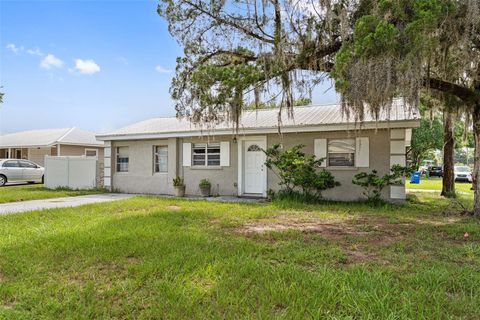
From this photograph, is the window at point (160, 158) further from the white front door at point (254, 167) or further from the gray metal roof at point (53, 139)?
the gray metal roof at point (53, 139)

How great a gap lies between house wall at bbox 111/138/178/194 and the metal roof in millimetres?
557

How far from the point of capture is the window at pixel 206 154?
40.6 ft

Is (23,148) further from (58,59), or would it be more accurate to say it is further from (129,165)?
(129,165)

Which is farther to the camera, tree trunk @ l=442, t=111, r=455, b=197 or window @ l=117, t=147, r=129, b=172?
window @ l=117, t=147, r=129, b=172

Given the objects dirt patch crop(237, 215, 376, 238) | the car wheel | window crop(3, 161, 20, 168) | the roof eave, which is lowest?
dirt patch crop(237, 215, 376, 238)

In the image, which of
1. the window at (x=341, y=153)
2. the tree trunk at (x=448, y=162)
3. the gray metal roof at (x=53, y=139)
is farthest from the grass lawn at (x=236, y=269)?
the gray metal roof at (x=53, y=139)

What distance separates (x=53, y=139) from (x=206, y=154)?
51.2ft

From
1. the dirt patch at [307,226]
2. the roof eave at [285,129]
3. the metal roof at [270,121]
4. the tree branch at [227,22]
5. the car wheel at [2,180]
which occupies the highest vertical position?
the tree branch at [227,22]

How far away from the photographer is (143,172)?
13430mm

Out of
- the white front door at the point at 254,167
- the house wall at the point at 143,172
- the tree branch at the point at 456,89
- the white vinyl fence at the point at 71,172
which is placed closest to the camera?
the tree branch at the point at 456,89

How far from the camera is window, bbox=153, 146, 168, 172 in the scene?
13359mm

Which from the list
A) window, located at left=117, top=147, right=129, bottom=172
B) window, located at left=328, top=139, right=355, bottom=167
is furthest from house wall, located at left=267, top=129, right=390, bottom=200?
window, located at left=117, top=147, right=129, bottom=172

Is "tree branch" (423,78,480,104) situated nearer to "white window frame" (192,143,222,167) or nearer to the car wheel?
"white window frame" (192,143,222,167)

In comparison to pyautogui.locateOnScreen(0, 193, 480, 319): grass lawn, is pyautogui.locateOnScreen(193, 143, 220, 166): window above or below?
above
